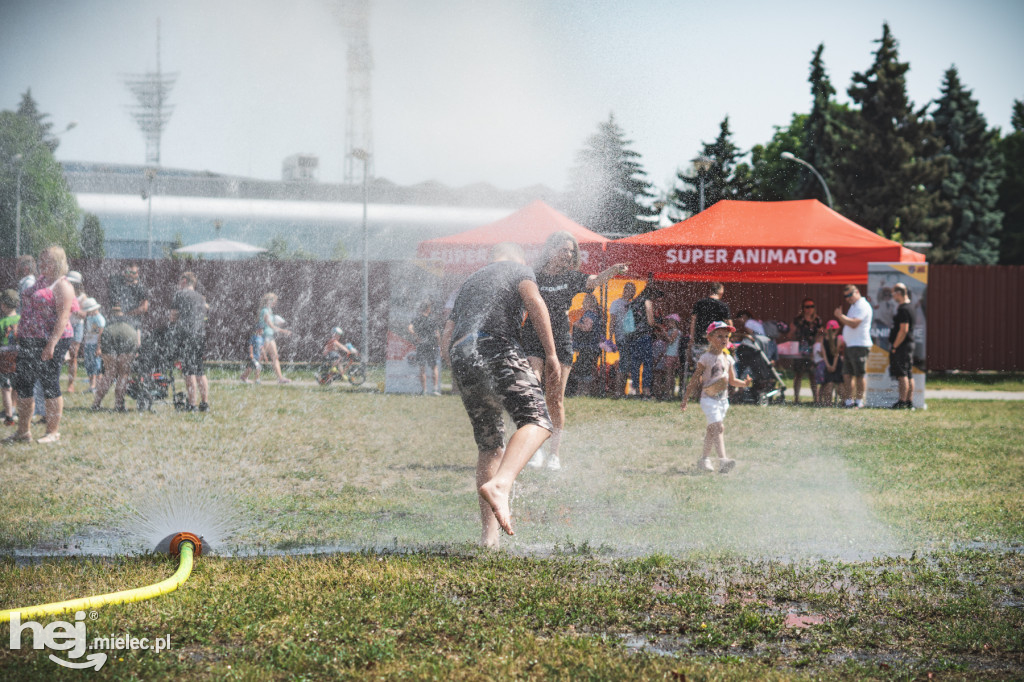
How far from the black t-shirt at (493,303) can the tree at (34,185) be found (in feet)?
13.1

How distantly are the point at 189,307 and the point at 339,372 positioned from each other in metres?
5.61

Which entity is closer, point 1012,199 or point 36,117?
point 36,117

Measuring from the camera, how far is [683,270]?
1025cm

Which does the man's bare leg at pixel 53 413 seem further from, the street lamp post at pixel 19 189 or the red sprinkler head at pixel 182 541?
the red sprinkler head at pixel 182 541

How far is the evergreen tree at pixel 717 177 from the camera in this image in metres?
7.54

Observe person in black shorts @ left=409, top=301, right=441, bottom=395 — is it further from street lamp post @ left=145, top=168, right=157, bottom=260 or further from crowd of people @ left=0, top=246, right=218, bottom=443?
street lamp post @ left=145, top=168, right=157, bottom=260

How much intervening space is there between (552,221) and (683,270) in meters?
2.44

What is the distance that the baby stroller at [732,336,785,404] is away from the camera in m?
14.7

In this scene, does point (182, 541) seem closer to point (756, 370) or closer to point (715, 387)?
point (715, 387)

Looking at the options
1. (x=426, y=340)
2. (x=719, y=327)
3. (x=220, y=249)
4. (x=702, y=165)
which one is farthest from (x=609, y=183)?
(x=426, y=340)

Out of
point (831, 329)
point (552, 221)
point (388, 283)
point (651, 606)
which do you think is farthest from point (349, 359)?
point (651, 606)

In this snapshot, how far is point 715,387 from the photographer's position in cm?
849

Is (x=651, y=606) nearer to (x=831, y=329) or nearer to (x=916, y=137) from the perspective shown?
(x=831, y=329)

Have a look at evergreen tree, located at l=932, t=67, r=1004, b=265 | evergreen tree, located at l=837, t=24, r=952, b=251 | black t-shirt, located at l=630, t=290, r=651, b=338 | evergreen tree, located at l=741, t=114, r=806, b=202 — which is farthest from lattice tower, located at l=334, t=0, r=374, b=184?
evergreen tree, located at l=932, t=67, r=1004, b=265
